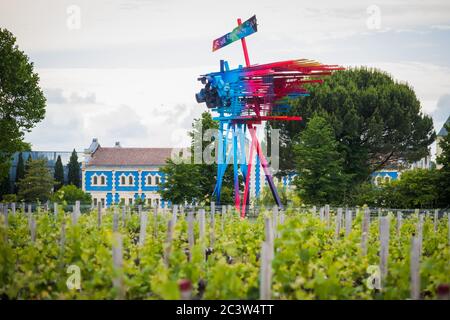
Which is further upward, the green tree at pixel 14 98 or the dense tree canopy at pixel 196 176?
the green tree at pixel 14 98

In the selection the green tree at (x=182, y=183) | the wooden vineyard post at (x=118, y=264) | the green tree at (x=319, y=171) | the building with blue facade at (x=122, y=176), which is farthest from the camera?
the building with blue facade at (x=122, y=176)

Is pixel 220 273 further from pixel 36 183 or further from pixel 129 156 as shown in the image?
pixel 129 156

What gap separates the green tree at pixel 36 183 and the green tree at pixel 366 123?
20.7 metres

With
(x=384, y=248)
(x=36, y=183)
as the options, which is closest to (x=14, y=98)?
(x=36, y=183)

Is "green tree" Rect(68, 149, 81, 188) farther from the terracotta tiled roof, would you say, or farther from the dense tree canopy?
the dense tree canopy

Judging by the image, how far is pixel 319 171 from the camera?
43.3 m

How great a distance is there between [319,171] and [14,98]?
16.5 m

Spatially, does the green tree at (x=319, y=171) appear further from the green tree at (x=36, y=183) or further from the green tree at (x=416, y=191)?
the green tree at (x=36, y=183)

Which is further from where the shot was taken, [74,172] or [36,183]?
[74,172]

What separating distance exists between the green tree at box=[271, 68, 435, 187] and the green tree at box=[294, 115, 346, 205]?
4336 millimetres

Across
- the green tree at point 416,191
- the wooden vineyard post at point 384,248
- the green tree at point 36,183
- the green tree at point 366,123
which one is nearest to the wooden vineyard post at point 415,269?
the wooden vineyard post at point 384,248

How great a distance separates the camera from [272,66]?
26.3 m

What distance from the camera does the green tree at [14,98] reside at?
3800 centimetres
